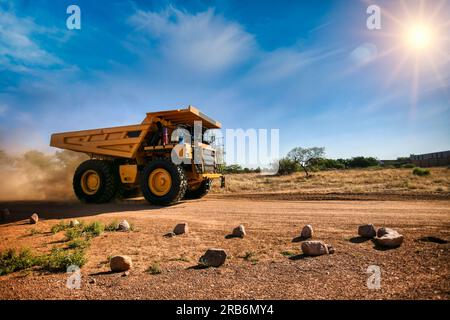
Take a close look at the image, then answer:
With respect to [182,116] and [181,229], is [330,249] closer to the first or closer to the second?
[181,229]

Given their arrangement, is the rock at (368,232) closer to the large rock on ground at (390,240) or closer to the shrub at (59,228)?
the large rock on ground at (390,240)

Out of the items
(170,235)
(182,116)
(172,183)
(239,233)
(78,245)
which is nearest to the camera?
(78,245)

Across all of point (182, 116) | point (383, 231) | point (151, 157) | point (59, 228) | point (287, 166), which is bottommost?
point (59, 228)

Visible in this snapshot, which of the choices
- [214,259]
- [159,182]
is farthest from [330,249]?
[159,182]

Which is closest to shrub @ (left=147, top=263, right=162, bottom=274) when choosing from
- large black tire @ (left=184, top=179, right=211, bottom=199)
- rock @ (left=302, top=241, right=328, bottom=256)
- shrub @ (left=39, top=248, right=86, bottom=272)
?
shrub @ (left=39, top=248, right=86, bottom=272)

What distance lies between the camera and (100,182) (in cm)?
1129

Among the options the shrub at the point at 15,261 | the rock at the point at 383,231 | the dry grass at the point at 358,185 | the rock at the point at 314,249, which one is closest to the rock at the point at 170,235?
the shrub at the point at 15,261

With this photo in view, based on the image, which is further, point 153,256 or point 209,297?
point 153,256

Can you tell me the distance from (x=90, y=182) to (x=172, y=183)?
458 centimetres

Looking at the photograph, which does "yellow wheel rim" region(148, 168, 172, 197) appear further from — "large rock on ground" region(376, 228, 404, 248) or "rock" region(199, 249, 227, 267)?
"large rock on ground" region(376, 228, 404, 248)
